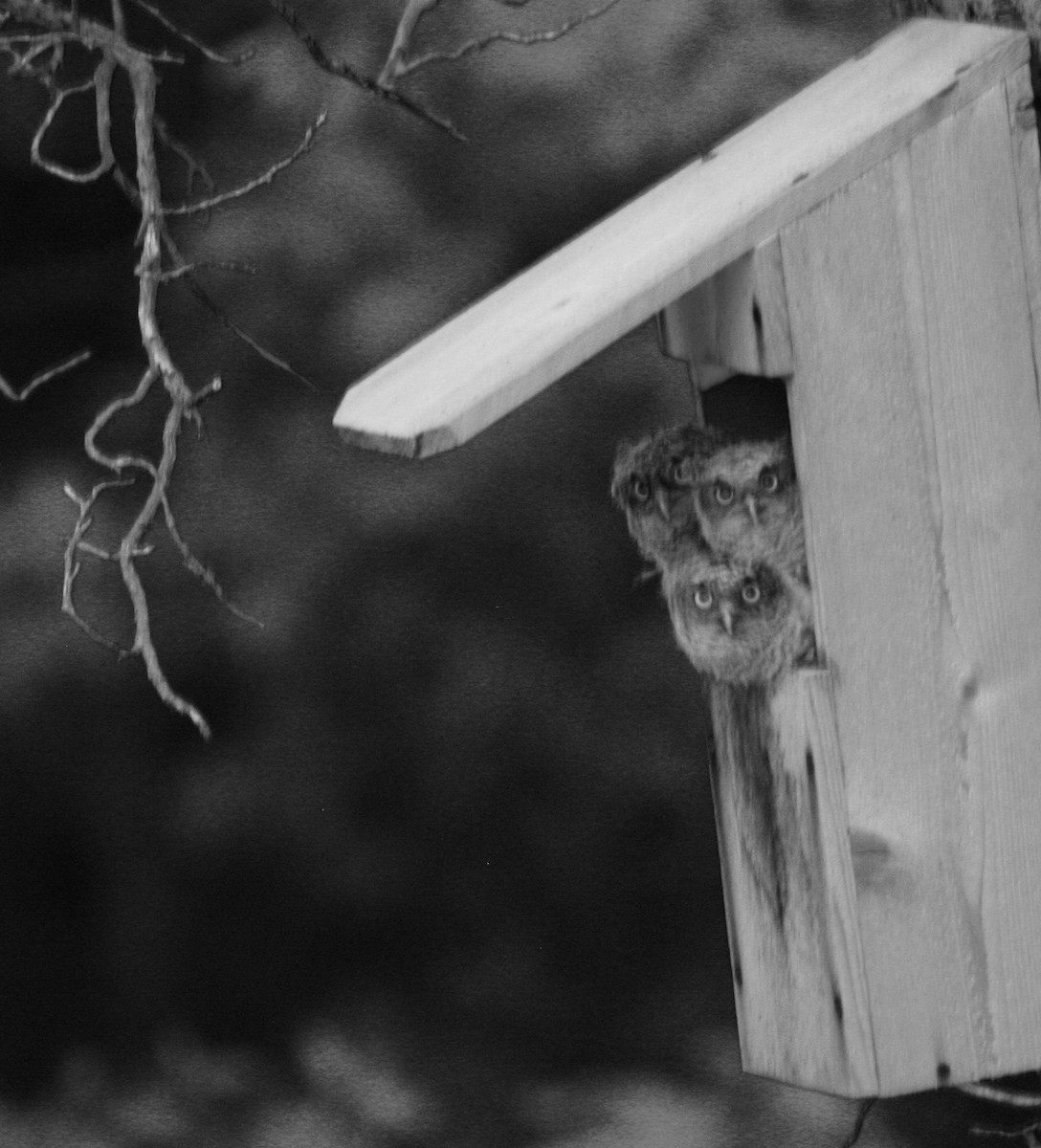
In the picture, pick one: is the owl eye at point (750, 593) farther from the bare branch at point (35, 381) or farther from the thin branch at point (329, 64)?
the bare branch at point (35, 381)

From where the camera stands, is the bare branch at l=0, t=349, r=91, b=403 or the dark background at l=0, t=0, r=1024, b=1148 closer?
the bare branch at l=0, t=349, r=91, b=403

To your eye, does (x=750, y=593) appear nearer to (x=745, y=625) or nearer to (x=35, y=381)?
(x=745, y=625)

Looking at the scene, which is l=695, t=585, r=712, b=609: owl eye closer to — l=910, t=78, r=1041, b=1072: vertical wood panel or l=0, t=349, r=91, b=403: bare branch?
l=910, t=78, r=1041, b=1072: vertical wood panel

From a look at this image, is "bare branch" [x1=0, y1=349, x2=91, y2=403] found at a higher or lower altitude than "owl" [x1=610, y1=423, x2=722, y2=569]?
higher

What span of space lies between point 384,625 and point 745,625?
1.25 metres

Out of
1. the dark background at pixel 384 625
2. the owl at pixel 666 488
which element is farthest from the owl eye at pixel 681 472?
the dark background at pixel 384 625

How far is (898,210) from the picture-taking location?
4.50 ft

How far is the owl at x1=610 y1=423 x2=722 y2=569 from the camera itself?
1.61m

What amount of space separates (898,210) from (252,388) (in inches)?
57.1

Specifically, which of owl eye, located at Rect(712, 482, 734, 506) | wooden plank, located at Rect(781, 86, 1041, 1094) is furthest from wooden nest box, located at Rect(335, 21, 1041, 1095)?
owl eye, located at Rect(712, 482, 734, 506)

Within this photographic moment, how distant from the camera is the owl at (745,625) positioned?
57.3 inches

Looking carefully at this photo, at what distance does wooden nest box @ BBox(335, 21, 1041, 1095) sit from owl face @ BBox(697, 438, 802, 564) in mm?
90

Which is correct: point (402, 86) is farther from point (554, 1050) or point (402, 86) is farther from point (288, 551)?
point (554, 1050)

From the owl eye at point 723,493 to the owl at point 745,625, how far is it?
0.05 m
